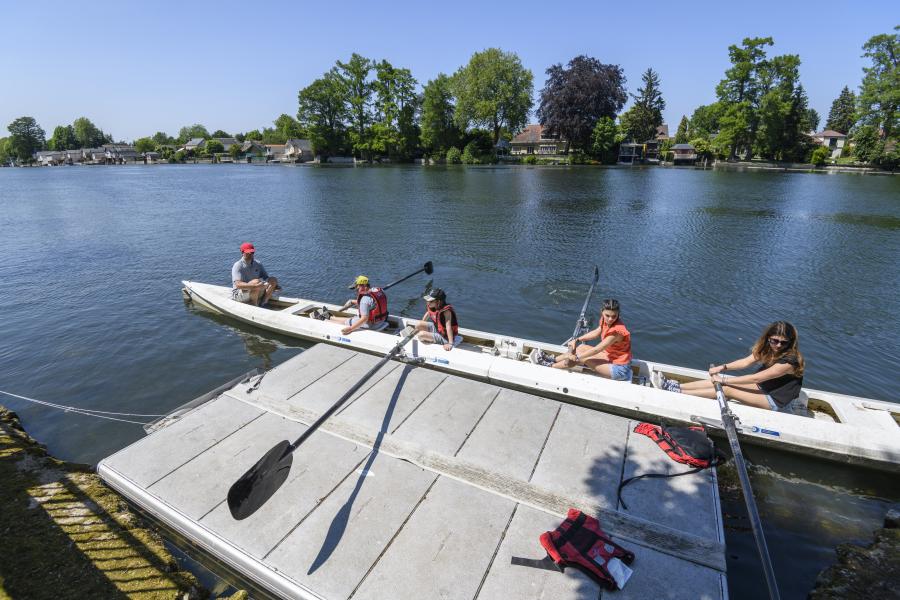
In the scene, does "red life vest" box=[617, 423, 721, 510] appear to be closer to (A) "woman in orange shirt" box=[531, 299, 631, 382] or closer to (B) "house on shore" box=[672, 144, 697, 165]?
(A) "woman in orange shirt" box=[531, 299, 631, 382]

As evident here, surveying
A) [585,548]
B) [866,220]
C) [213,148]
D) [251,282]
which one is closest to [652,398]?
[585,548]

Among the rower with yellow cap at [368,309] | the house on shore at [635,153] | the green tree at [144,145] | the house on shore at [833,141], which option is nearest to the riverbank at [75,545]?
the rower with yellow cap at [368,309]

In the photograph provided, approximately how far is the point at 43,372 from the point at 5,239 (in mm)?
19978

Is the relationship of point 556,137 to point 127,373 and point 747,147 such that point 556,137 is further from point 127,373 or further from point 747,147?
point 127,373

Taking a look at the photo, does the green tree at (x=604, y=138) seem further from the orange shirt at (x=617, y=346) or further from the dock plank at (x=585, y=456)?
the dock plank at (x=585, y=456)

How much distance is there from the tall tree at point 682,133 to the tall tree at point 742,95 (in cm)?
2189

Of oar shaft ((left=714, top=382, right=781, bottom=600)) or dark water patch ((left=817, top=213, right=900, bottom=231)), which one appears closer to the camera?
oar shaft ((left=714, top=382, right=781, bottom=600))

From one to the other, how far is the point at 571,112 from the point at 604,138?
732cm

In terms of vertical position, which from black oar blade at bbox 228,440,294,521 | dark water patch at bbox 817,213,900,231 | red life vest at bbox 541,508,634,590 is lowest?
red life vest at bbox 541,508,634,590

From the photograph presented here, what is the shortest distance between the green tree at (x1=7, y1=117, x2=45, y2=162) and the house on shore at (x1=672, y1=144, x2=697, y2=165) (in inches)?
6962

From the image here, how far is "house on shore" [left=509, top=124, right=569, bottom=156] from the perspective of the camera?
8725cm

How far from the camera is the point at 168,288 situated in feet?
51.1

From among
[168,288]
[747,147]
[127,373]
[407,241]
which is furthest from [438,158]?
[127,373]

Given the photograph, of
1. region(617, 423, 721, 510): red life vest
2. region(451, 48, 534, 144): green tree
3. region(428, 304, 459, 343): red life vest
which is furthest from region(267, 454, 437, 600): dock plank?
region(451, 48, 534, 144): green tree
